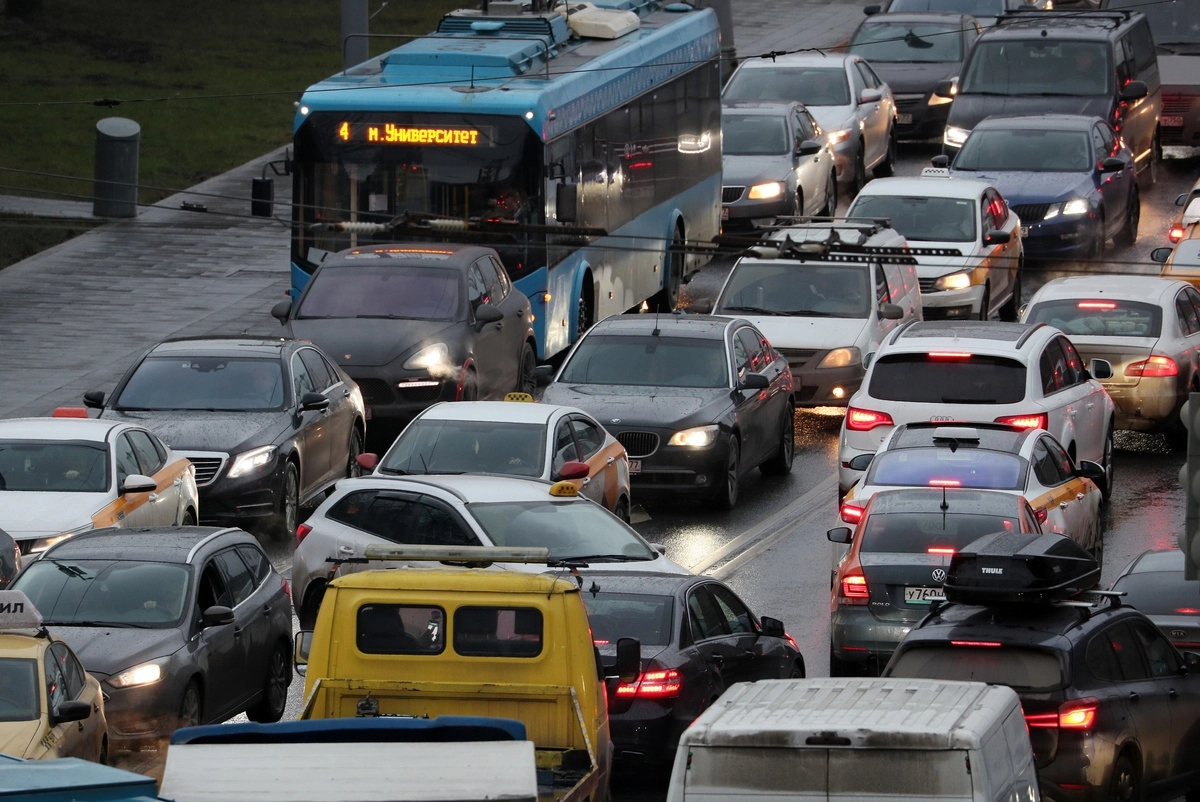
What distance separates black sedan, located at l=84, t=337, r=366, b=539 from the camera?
19828 mm

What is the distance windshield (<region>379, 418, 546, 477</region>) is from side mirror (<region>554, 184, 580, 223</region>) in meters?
6.36

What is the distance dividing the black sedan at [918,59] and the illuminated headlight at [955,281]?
1185cm

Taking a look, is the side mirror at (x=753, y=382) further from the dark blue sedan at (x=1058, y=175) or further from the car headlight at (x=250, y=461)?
the dark blue sedan at (x=1058, y=175)

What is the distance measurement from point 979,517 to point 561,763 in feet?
17.1

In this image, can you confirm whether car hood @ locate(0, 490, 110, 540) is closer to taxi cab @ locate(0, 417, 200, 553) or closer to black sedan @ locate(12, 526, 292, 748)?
taxi cab @ locate(0, 417, 200, 553)

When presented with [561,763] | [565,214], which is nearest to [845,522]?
[561,763]

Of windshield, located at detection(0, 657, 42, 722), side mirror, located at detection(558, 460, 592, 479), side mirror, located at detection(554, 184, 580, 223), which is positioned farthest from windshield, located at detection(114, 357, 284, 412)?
windshield, located at detection(0, 657, 42, 722)

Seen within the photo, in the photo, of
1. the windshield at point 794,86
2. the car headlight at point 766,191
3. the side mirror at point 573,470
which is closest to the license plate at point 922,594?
the side mirror at point 573,470

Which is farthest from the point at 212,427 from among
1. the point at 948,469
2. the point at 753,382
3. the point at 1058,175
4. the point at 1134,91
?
the point at 1134,91

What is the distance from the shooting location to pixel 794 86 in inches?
1442

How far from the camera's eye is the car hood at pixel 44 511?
1739 centimetres

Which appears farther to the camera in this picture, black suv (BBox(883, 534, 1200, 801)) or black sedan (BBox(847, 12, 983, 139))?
black sedan (BBox(847, 12, 983, 139))

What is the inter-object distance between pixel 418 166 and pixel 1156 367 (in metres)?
7.81

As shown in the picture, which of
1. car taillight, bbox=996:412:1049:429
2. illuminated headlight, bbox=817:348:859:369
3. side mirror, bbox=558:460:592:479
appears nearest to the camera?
side mirror, bbox=558:460:592:479
